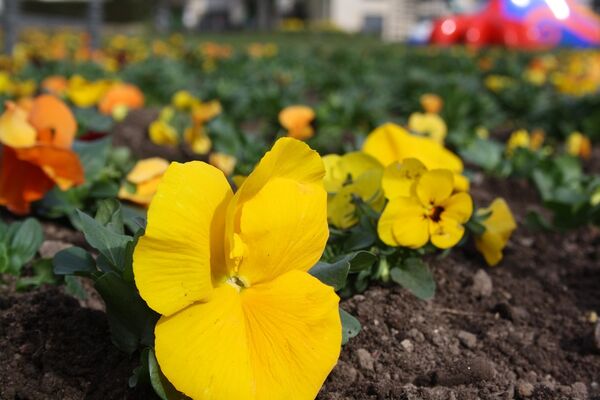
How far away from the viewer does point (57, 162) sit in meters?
2.04

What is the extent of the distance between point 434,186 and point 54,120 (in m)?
1.02

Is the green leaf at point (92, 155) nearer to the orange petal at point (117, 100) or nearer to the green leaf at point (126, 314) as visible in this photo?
the green leaf at point (126, 314)

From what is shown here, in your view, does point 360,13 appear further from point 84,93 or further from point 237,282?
point 237,282

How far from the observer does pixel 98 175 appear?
229 cm

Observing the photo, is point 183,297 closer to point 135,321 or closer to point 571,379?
point 135,321

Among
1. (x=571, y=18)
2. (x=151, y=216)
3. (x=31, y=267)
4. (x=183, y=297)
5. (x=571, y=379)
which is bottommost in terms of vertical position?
(x=571, y=18)

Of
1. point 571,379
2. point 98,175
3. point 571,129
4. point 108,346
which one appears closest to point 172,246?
point 108,346

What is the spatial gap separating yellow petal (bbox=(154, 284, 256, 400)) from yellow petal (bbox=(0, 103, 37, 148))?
959 mm

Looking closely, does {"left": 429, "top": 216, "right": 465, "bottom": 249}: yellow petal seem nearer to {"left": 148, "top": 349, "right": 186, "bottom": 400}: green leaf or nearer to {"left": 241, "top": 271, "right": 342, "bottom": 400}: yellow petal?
{"left": 241, "top": 271, "right": 342, "bottom": 400}: yellow petal

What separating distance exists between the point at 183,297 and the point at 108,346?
0.41 m

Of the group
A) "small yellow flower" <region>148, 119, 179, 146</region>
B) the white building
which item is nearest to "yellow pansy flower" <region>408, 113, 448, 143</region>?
"small yellow flower" <region>148, 119, 179, 146</region>

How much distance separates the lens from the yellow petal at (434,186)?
1663 millimetres

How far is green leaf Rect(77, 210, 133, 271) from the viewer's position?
4.46 ft

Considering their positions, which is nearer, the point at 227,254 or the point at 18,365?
the point at 227,254
